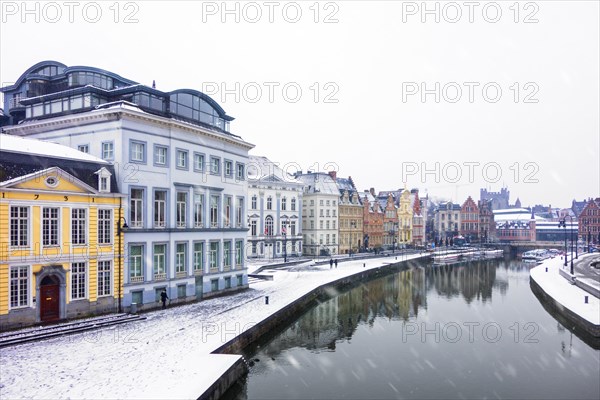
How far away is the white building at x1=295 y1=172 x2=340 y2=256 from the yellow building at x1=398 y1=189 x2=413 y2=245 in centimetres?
2732

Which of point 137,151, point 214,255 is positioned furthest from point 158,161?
point 214,255

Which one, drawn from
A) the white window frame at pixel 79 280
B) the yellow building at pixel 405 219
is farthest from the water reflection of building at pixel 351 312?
the yellow building at pixel 405 219

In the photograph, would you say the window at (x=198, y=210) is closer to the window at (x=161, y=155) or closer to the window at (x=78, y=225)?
the window at (x=161, y=155)

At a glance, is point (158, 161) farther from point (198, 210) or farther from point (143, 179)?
point (198, 210)

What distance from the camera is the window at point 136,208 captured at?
30312 mm

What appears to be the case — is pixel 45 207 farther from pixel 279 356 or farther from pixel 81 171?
pixel 279 356

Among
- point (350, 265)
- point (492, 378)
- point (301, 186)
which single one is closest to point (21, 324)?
point (492, 378)

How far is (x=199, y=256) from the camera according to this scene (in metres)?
35.8

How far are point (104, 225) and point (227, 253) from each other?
12505mm

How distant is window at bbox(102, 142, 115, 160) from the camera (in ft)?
98.6

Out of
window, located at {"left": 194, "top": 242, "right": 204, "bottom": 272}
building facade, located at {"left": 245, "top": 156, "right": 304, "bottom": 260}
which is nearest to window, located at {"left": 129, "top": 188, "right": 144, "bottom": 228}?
window, located at {"left": 194, "top": 242, "right": 204, "bottom": 272}

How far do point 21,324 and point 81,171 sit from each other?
8.87 metres

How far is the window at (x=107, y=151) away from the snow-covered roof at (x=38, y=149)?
0.47 metres

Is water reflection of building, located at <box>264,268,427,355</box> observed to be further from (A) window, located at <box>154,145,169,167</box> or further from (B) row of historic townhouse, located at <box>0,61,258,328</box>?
(A) window, located at <box>154,145,169,167</box>
